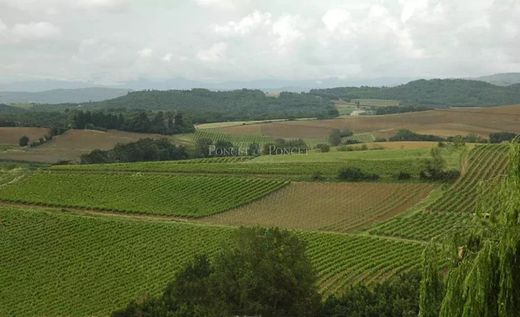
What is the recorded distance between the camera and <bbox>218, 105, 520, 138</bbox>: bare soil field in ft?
355

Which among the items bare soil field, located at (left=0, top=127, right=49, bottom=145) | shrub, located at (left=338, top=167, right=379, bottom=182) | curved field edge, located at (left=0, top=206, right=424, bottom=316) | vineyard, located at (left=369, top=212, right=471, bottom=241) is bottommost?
curved field edge, located at (left=0, top=206, right=424, bottom=316)

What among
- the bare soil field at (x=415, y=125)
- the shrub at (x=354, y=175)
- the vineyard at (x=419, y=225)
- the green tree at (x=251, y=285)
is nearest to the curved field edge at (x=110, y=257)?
the vineyard at (x=419, y=225)

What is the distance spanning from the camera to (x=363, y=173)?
64125 millimetres

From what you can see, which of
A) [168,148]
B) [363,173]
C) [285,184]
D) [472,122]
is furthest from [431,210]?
[472,122]

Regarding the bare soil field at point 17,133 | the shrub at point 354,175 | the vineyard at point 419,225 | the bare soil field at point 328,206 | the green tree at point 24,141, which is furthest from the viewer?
the bare soil field at point 17,133

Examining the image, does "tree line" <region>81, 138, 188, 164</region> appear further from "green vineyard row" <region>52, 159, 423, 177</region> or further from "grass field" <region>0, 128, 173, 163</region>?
"green vineyard row" <region>52, 159, 423, 177</region>

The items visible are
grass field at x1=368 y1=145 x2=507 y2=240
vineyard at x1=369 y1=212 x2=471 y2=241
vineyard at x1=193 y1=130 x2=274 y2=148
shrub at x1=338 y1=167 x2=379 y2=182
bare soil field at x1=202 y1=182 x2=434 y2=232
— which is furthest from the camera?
vineyard at x1=193 y1=130 x2=274 y2=148

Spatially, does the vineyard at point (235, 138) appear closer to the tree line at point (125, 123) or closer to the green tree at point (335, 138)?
the tree line at point (125, 123)

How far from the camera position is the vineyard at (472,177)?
52.9 metres

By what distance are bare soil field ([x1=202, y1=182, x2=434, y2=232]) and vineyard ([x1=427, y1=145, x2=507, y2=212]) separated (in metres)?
2.62

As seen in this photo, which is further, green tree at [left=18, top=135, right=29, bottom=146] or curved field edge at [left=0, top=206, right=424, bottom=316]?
green tree at [left=18, top=135, right=29, bottom=146]

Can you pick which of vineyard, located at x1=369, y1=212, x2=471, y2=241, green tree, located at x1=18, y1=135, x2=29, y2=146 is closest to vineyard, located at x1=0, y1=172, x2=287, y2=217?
vineyard, located at x1=369, y1=212, x2=471, y2=241

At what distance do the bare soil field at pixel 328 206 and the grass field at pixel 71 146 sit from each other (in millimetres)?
48563

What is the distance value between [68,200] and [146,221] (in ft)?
41.6
